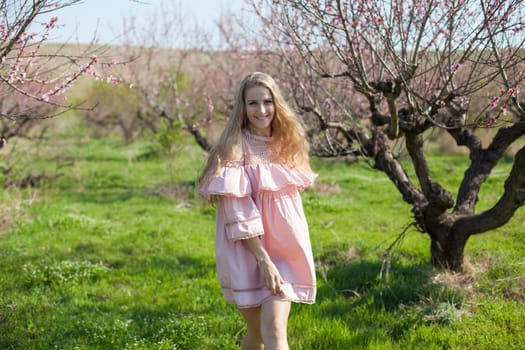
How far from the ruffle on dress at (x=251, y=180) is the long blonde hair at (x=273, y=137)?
6cm

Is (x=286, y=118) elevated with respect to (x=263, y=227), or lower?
elevated

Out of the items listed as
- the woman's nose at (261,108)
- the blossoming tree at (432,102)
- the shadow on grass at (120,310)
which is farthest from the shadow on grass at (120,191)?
the woman's nose at (261,108)

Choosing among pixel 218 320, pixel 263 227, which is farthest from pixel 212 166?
pixel 218 320

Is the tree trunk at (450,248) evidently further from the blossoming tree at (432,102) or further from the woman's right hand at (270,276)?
the woman's right hand at (270,276)

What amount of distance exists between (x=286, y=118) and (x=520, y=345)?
7.39 feet

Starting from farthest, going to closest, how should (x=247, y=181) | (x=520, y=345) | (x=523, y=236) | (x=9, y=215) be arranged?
(x=9, y=215), (x=523, y=236), (x=520, y=345), (x=247, y=181)

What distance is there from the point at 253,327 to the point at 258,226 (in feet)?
2.13

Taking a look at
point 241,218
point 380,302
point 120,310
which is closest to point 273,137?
point 241,218

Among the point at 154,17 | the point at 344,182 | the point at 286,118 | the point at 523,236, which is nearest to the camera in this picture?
the point at 286,118

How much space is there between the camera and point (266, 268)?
267 centimetres

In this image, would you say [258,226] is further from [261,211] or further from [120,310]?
[120,310]

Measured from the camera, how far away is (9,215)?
26.9 ft

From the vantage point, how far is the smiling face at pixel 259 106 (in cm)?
292

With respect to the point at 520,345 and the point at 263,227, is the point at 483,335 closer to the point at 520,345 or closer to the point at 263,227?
the point at 520,345
